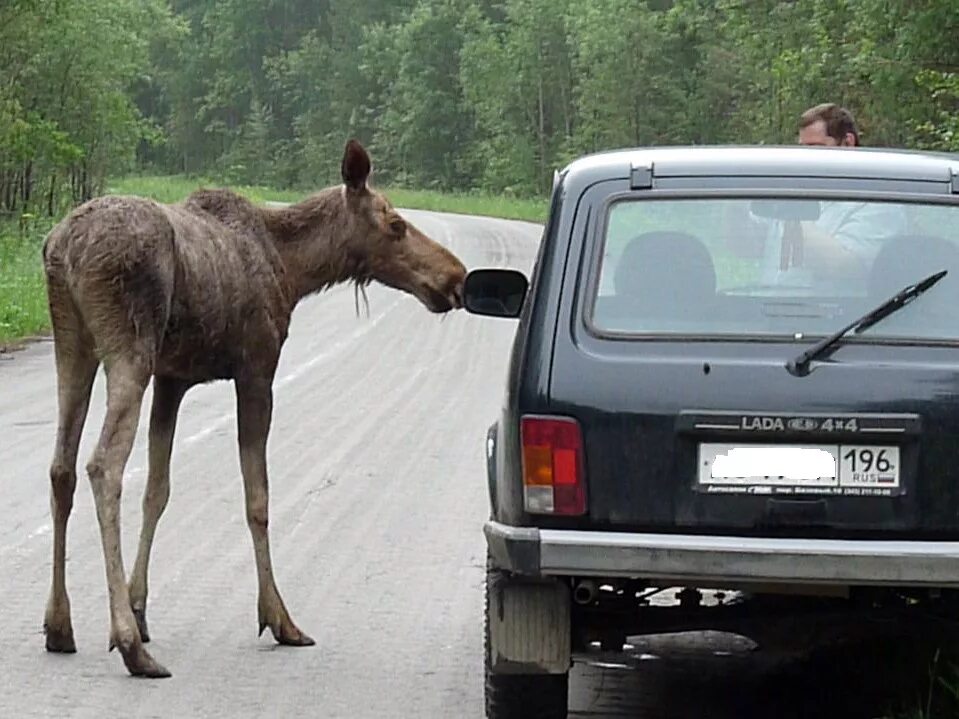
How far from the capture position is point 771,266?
18.5 feet

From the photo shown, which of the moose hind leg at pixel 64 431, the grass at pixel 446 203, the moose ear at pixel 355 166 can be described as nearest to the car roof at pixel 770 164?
the moose ear at pixel 355 166

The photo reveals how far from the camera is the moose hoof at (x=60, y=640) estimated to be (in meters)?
7.16

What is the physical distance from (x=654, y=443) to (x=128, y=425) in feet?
7.89

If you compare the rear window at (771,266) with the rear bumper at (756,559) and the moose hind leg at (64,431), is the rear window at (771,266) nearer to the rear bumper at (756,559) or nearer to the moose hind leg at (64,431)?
the rear bumper at (756,559)

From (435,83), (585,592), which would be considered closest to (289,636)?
(585,592)

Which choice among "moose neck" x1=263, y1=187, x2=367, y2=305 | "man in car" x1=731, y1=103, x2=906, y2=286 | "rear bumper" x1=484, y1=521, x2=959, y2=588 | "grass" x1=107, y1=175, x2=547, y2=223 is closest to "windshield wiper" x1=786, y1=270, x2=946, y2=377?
"man in car" x1=731, y1=103, x2=906, y2=286

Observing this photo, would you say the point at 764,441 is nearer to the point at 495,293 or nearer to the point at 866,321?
the point at 866,321

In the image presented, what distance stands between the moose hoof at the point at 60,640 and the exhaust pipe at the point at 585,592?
2.36 m

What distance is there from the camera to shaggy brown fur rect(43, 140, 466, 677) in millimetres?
6836

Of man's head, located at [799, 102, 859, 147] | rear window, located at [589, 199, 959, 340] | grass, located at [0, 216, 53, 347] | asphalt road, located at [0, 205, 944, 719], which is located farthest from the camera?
grass, located at [0, 216, 53, 347]

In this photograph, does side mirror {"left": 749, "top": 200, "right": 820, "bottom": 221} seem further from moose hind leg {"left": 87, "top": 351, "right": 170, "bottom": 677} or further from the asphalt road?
moose hind leg {"left": 87, "top": 351, "right": 170, "bottom": 677}

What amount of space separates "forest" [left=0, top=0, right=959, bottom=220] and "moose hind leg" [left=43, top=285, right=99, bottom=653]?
15554 mm

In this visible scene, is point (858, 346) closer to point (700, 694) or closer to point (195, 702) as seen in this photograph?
point (700, 694)

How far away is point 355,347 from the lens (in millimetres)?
20266
